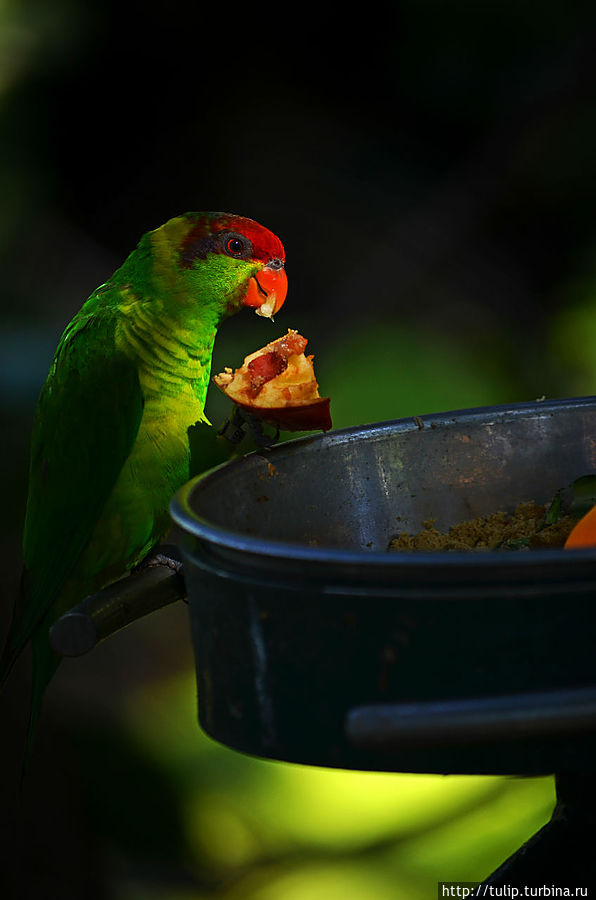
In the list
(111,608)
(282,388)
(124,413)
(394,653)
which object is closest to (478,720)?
(394,653)

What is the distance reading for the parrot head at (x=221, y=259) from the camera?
137cm

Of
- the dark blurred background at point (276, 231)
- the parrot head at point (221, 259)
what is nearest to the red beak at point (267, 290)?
the parrot head at point (221, 259)

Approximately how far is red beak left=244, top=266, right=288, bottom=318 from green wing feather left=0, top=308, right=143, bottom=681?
22 centimetres

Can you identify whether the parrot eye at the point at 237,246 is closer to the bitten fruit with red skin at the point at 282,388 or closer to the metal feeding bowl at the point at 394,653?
the bitten fruit with red skin at the point at 282,388

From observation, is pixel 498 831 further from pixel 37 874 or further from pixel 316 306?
pixel 316 306

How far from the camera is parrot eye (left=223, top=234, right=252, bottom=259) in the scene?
138cm

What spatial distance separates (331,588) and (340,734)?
7 cm

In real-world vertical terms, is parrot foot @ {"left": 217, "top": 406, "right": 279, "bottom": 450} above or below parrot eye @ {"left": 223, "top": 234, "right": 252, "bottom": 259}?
below

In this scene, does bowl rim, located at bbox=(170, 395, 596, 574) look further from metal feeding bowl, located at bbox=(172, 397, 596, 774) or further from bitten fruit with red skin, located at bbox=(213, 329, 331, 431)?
bitten fruit with red skin, located at bbox=(213, 329, 331, 431)

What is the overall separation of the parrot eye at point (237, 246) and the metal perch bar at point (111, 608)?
694mm

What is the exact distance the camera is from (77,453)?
4.23 ft

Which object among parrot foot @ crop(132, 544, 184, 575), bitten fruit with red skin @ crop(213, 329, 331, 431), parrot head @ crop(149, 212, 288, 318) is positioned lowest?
parrot foot @ crop(132, 544, 184, 575)

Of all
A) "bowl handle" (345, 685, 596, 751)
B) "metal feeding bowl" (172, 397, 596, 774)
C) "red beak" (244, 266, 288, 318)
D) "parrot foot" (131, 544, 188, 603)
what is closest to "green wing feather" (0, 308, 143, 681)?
"parrot foot" (131, 544, 188, 603)

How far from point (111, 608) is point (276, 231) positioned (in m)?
1.94
